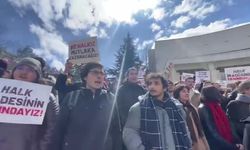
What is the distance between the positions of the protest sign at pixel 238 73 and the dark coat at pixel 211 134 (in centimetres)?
462

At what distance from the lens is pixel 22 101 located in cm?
281

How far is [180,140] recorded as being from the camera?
11.2 ft

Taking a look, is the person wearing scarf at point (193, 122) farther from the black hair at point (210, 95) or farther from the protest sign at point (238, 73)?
the protest sign at point (238, 73)

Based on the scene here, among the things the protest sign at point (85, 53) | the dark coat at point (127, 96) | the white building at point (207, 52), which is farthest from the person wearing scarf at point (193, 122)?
the white building at point (207, 52)

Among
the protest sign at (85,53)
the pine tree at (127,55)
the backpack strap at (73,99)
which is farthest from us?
the pine tree at (127,55)

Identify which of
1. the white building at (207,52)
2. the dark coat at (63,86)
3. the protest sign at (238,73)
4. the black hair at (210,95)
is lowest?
the black hair at (210,95)

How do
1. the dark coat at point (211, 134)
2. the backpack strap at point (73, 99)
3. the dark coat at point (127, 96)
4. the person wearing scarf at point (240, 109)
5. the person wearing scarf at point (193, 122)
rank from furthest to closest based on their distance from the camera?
the person wearing scarf at point (240, 109) < the dark coat at point (211, 134) < the dark coat at point (127, 96) < the person wearing scarf at point (193, 122) < the backpack strap at point (73, 99)

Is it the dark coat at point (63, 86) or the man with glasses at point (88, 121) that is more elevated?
the dark coat at point (63, 86)

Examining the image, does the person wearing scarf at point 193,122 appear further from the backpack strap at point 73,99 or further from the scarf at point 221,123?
the backpack strap at point 73,99

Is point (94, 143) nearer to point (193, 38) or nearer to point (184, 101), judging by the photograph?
point (184, 101)

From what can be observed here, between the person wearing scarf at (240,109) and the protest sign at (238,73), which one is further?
the protest sign at (238,73)

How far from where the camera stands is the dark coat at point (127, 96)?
4371 mm

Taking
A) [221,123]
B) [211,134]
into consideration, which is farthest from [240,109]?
[211,134]

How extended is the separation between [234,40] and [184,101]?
66.1ft
